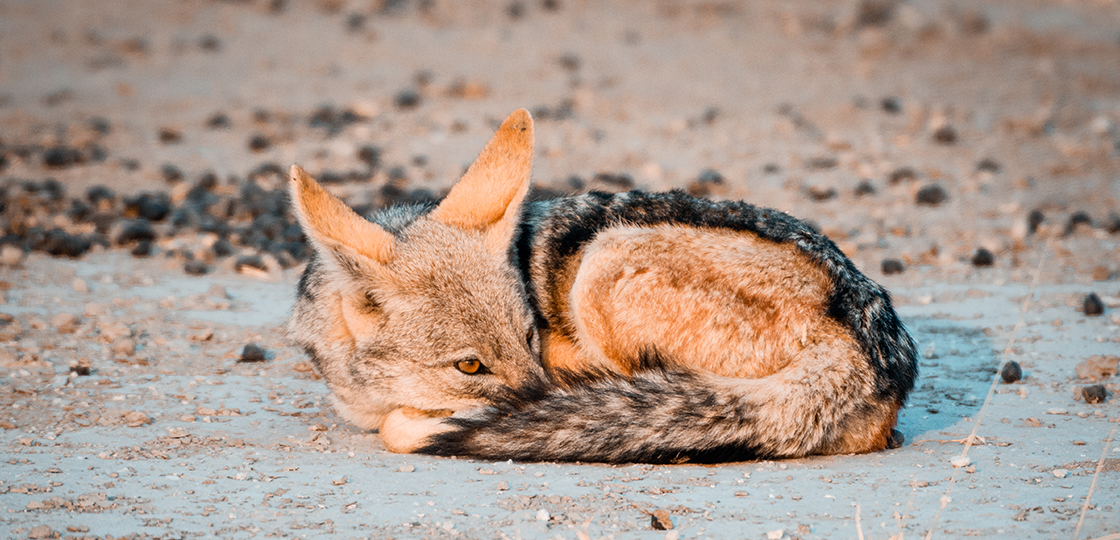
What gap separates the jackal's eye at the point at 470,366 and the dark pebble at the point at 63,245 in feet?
16.8

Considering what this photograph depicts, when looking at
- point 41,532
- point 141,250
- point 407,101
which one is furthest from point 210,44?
point 41,532

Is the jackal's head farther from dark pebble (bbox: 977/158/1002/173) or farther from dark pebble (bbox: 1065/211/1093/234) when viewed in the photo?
dark pebble (bbox: 977/158/1002/173)

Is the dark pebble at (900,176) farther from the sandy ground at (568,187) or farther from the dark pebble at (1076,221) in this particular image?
the dark pebble at (1076,221)

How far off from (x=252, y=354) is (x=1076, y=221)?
8009 mm

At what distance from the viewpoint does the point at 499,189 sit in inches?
207

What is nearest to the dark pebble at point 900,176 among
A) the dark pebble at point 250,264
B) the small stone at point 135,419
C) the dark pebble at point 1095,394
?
the dark pebble at point 1095,394

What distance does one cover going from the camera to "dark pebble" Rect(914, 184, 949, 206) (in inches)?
403

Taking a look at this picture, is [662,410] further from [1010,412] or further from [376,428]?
[1010,412]

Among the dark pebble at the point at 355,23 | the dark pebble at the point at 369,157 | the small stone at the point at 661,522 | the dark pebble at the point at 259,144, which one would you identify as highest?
the dark pebble at the point at 355,23

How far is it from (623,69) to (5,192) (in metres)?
9.09

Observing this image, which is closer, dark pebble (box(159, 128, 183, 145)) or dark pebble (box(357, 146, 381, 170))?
dark pebble (box(357, 146, 381, 170))

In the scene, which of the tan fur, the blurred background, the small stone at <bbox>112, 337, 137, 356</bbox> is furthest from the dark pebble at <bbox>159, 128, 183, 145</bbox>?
the tan fur

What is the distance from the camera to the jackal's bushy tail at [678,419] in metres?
4.42

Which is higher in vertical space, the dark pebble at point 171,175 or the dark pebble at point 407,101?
the dark pebble at point 407,101
